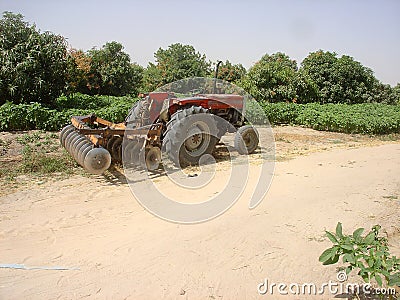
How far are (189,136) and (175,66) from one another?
59.5ft

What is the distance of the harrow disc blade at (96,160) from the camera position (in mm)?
5539

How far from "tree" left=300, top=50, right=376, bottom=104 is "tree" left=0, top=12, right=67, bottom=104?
631 inches

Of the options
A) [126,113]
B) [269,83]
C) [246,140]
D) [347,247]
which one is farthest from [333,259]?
[269,83]

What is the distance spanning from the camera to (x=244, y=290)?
306 cm

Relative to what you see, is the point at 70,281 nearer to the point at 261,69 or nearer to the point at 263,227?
the point at 263,227

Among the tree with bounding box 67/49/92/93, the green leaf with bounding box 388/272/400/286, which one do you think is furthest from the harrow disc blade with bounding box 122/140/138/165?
the tree with bounding box 67/49/92/93

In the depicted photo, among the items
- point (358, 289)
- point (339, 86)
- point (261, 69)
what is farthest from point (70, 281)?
point (339, 86)

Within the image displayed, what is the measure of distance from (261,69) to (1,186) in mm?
13782

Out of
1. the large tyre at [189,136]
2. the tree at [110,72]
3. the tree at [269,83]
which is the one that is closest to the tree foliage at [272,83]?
the tree at [269,83]

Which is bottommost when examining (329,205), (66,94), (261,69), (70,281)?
(70,281)

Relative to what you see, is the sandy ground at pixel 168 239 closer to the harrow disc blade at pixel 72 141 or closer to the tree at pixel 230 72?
the harrow disc blade at pixel 72 141

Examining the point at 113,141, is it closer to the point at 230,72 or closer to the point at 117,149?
the point at 117,149

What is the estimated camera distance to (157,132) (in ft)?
22.0

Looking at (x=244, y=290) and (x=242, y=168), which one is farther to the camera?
(x=242, y=168)
